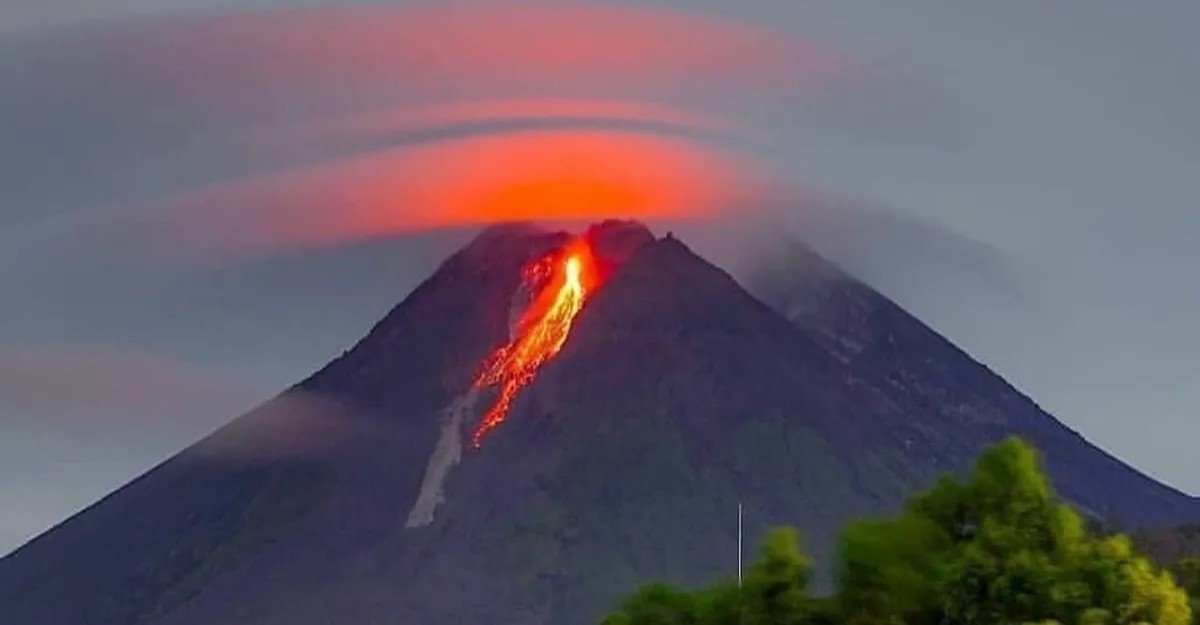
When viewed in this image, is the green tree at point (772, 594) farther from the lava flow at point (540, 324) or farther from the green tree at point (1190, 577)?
the lava flow at point (540, 324)

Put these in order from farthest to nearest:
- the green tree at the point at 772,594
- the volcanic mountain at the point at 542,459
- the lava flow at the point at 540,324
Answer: the lava flow at the point at 540,324
the volcanic mountain at the point at 542,459
the green tree at the point at 772,594

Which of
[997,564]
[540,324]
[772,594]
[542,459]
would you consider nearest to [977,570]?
[997,564]

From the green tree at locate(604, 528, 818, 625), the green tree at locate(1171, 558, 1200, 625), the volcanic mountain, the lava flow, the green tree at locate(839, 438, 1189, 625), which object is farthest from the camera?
the lava flow

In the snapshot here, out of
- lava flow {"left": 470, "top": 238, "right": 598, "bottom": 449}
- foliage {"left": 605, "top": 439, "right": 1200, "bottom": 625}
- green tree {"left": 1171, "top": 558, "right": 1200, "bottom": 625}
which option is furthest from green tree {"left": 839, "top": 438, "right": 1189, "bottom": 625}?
lava flow {"left": 470, "top": 238, "right": 598, "bottom": 449}

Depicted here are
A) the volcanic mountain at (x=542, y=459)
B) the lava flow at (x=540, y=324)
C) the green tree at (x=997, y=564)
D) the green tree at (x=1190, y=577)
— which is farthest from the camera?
the lava flow at (x=540, y=324)

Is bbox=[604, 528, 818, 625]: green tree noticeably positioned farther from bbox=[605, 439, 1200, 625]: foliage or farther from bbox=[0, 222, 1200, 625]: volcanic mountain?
bbox=[0, 222, 1200, 625]: volcanic mountain

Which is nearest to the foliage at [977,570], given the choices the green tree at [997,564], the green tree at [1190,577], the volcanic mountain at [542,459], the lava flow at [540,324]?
the green tree at [997,564]

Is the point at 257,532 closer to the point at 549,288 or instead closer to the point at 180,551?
the point at 180,551

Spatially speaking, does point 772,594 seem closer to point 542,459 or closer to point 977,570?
point 977,570
